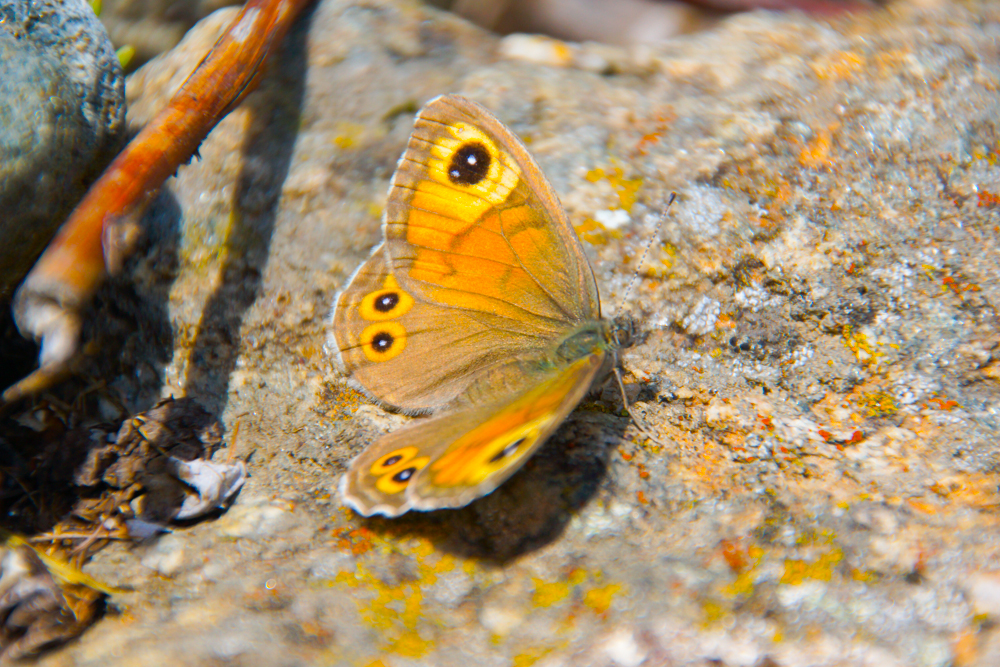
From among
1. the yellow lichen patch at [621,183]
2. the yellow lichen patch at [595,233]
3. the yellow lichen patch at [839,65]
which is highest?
the yellow lichen patch at [839,65]

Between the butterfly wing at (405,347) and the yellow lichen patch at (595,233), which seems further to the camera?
the yellow lichen patch at (595,233)

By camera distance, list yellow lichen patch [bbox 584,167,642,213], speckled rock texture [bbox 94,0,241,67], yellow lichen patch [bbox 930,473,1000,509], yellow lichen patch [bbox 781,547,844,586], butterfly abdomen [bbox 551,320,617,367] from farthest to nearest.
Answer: speckled rock texture [bbox 94,0,241,67] < yellow lichen patch [bbox 584,167,642,213] < butterfly abdomen [bbox 551,320,617,367] < yellow lichen patch [bbox 930,473,1000,509] < yellow lichen patch [bbox 781,547,844,586]

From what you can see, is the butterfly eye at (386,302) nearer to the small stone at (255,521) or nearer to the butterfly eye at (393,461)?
the butterfly eye at (393,461)

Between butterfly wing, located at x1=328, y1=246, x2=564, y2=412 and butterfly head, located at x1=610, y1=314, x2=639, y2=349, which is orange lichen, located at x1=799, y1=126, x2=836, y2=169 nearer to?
butterfly head, located at x1=610, y1=314, x2=639, y2=349

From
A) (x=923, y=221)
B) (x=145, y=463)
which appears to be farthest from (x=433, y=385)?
(x=923, y=221)

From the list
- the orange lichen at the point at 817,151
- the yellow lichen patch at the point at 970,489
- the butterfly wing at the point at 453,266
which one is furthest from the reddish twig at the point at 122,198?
the yellow lichen patch at the point at 970,489

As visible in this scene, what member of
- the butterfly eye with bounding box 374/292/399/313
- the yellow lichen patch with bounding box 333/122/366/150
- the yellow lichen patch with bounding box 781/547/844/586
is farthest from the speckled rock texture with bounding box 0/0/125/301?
the yellow lichen patch with bounding box 781/547/844/586

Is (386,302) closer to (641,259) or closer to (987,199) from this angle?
(641,259)

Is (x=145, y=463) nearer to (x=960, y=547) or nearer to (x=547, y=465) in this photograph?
(x=547, y=465)
